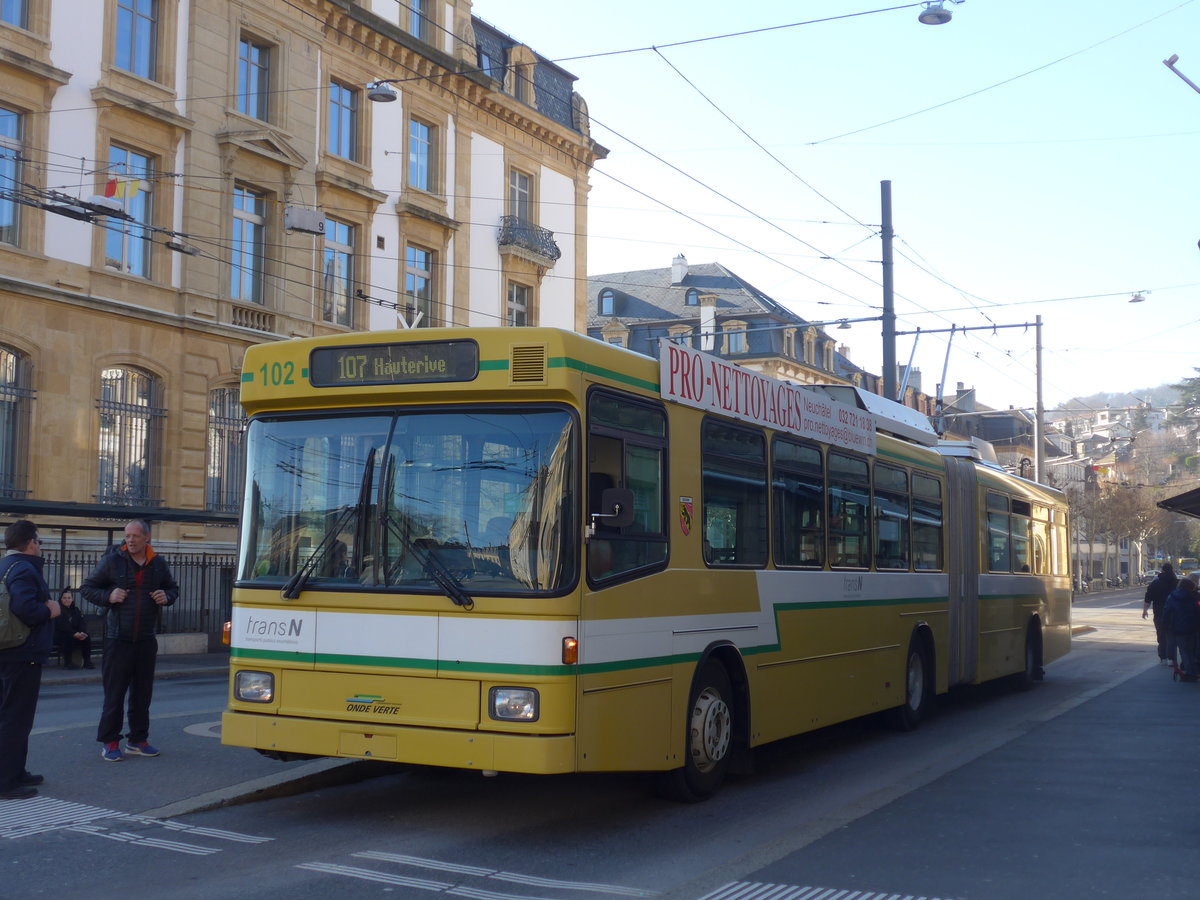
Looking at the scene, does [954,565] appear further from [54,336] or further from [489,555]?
[54,336]

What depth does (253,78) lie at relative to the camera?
29.1 metres

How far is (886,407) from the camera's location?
46.1 ft

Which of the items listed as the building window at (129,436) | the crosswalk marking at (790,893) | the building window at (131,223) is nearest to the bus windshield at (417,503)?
the crosswalk marking at (790,893)

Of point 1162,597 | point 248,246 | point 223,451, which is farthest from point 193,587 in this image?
point 1162,597

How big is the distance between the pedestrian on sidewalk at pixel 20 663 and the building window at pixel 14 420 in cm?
1700

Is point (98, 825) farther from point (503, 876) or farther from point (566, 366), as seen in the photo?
point (566, 366)

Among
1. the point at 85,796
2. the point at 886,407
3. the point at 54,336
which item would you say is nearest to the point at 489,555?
the point at 85,796

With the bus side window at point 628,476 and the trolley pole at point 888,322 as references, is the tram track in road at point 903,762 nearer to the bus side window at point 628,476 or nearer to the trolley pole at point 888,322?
the bus side window at point 628,476

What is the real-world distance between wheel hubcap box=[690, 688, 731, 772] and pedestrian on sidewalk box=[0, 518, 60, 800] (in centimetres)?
406

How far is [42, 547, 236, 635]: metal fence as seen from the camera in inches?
918

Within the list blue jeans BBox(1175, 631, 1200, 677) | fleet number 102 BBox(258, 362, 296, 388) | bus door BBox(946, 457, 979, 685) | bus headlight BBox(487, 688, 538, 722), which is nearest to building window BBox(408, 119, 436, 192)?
bus door BBox(946, 457, 979, 685)

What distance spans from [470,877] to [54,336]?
20.5 metres

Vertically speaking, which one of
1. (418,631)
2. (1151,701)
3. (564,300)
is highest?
(564,300)

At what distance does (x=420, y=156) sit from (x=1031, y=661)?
21.3 metres
